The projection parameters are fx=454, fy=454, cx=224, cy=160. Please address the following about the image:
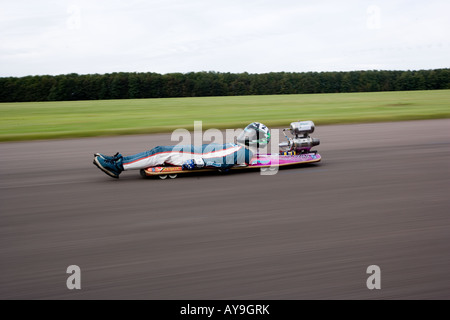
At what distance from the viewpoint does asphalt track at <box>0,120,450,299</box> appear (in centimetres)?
375

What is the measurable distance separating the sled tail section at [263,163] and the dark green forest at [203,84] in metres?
44.2

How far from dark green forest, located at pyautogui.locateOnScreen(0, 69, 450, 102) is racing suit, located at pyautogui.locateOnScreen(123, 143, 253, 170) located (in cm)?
4446

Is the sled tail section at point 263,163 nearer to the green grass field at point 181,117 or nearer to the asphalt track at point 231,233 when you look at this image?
the asphalt track at point 231,233

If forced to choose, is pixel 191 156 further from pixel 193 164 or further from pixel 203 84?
pixel 203 84

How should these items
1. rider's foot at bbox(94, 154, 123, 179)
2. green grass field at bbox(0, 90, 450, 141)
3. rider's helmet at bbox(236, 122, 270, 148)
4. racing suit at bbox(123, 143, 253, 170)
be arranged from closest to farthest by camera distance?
rider's foot at bbox(94, 154, 123, 179), racing suit at bbox(123, 143, 253, 170), rider's helmet at bbox(236, 122, 270, 148), green grass field at bbox(0, 90, 450, 141)

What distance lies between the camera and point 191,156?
7785mm

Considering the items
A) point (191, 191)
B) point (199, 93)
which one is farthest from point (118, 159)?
point (199, 93)

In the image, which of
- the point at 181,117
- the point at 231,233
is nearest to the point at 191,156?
the point at 231,233

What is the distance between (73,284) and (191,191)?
3315 mm

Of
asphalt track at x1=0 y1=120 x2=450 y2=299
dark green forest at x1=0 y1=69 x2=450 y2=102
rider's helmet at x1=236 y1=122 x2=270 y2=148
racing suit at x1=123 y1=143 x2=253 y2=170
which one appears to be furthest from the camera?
dark green forest at x1=0 y1=69 x2=450 y2=102

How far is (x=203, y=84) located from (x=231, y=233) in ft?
159

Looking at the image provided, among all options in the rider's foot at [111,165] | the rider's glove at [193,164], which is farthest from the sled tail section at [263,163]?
the rider's foot at [111,165]

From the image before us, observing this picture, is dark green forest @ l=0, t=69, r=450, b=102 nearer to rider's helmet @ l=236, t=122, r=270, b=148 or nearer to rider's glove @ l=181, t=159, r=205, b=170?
rider's helmet @ l=236, t=122, r=270, b=148

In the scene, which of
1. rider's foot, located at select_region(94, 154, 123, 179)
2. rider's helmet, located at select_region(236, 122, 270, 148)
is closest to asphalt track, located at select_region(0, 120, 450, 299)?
rider's foot, located at select_region(94, 154, 123, 179)
